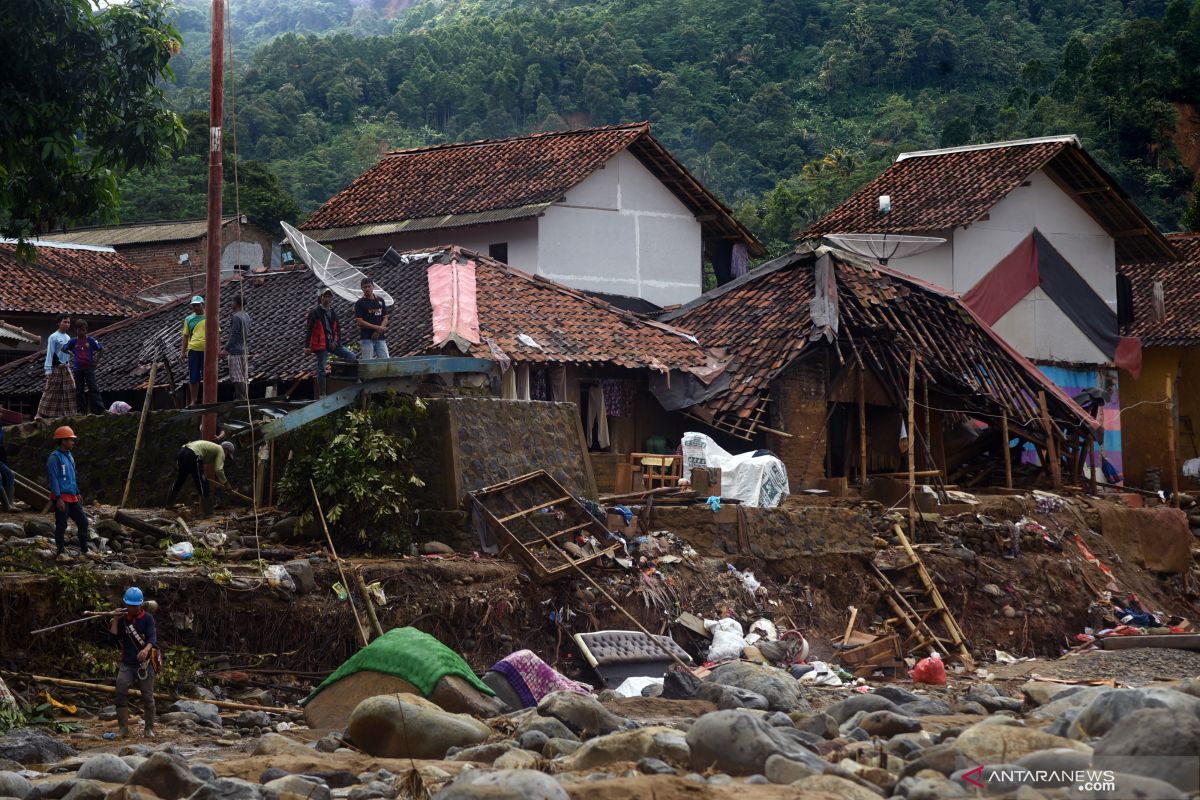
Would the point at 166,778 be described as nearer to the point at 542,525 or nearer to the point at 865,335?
the point at 542,525

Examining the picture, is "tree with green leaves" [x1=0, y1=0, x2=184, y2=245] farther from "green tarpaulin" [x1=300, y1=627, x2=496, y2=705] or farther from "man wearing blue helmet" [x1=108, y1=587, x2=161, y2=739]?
"green tarpaulin" [x1=300, y1=627, x2=496, y2=705]

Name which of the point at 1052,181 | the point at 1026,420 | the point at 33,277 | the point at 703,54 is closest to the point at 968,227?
the point at 1052,181

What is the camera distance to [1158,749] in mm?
8383

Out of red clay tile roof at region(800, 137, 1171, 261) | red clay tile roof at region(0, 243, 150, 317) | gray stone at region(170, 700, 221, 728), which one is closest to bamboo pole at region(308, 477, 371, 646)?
gray stone at region(170, 700, 221, 728)

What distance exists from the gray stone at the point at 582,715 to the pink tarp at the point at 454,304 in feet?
31.7

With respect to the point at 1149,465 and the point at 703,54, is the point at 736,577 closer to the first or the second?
the point at 1149,465

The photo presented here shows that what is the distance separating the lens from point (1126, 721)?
28.7 ft

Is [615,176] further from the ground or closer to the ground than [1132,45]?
closer to the ground

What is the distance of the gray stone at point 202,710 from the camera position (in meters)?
12.8

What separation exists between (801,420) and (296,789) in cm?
1520

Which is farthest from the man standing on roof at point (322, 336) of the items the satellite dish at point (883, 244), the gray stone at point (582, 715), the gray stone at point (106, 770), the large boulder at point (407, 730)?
the satellite dish at point (883, 244)

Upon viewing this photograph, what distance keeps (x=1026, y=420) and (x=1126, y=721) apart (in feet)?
56.0

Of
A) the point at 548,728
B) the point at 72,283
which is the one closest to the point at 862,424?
the point at 548,728

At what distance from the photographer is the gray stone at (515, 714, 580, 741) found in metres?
11.0
